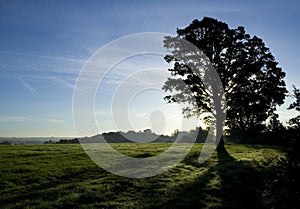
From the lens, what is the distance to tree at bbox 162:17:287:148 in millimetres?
38656

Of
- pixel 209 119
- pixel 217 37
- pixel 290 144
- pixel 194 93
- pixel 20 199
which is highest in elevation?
pixel 217 37

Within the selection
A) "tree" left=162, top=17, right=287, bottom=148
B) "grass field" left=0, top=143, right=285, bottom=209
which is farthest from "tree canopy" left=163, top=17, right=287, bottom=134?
"grass field" left=0, top=143, right=285, bottom=209

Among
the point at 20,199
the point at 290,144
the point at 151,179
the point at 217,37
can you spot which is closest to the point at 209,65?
the point at 217,37

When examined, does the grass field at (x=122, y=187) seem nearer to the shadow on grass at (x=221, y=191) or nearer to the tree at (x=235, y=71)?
the shadow on grass at (x=221, y=191)

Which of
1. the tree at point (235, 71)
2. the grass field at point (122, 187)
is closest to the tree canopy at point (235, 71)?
the tree at point (235, 71)

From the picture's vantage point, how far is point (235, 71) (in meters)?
39.5

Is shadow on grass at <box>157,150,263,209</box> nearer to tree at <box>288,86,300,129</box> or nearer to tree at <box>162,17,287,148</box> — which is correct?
tree at <box>288,86,300,129</box>

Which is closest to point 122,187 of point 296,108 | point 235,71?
point 296,108

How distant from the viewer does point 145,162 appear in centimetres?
2597

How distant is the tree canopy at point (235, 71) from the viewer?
38656 millimetres

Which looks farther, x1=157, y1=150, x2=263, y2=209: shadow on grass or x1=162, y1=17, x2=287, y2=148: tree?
x1=162, y1=17, x2=287, y2=148: tree

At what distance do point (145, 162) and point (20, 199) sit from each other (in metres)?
12.8

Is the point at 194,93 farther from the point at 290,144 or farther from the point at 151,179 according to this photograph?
the point at 290,144

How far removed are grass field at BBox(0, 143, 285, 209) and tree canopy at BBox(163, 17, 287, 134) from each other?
15.3 metres
